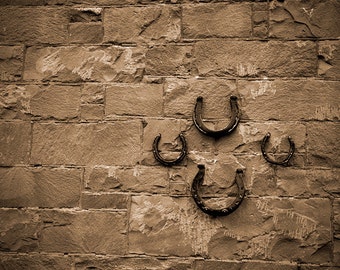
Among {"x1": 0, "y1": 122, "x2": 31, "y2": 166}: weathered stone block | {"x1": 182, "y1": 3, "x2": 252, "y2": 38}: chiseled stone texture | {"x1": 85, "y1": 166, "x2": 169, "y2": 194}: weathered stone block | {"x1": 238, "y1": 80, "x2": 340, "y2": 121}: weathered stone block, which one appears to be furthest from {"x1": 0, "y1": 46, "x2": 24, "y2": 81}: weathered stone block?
{"x1": 238, "y1": 80, "x2": 340, "y2": 121}: weathered stone block

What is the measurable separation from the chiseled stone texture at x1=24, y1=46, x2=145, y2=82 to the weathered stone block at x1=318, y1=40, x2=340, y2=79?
112 centimetres

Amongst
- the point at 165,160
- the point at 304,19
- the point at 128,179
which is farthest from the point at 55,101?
the point at 304,19

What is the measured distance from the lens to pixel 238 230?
180 cm

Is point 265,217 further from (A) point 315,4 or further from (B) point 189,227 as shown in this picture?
(A) point 315,4

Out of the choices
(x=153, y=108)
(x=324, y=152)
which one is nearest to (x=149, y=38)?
(x=153, y=108)

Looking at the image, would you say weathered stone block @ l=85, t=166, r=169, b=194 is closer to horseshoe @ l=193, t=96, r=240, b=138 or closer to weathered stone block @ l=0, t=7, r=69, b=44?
horseshoe @ l=193, t=96, r=240, b=138

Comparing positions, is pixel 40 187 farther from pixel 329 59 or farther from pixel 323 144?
pixel 329 59

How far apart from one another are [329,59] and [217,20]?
735 millimetres

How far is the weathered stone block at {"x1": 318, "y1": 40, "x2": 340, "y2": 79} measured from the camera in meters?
1.86

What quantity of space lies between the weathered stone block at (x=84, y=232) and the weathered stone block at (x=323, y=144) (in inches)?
47.5

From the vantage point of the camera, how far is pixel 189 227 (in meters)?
1.81

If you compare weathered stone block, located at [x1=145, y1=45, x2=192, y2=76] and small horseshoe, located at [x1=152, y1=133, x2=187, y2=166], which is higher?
weathered stone block, located at [x1=145, y1=45, x2=192, y2=76]

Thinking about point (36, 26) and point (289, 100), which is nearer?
point (289, 100)

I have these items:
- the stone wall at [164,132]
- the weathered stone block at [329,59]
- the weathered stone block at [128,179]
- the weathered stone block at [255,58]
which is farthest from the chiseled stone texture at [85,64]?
the weathered stone block at [329,59]
